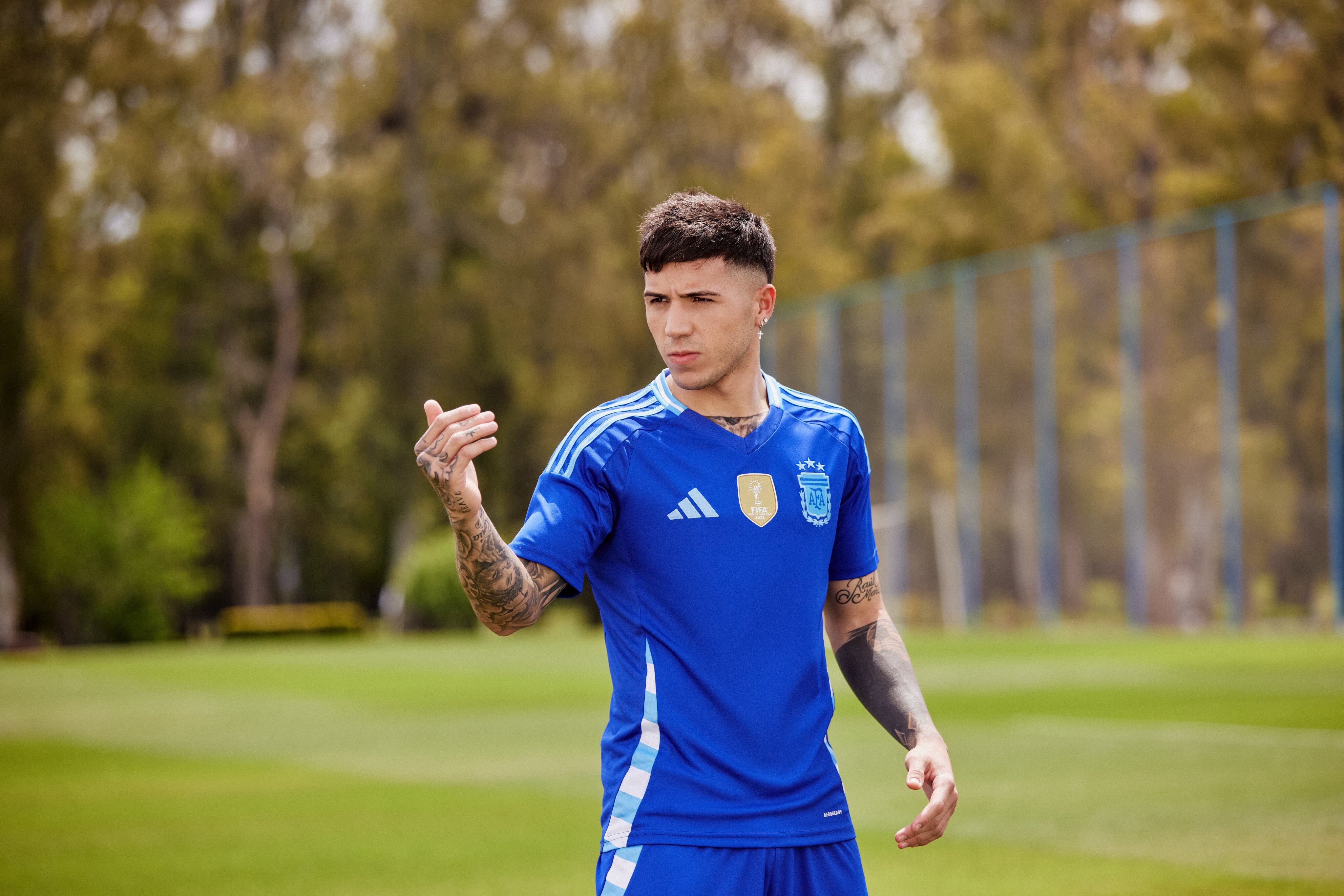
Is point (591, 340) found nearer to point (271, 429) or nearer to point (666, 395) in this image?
point (271, 429)

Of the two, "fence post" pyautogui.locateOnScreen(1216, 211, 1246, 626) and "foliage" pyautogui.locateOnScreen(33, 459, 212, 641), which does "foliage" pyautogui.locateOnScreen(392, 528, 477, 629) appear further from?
"fence post" pyautogui.locateOnScreen(1216, 211, 1246, 626)

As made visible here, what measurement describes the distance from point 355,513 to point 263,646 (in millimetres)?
14847

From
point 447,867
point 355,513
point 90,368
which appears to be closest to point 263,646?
point 355,513

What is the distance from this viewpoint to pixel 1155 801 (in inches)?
407

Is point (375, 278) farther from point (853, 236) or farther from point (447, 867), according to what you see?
point (447, 867)

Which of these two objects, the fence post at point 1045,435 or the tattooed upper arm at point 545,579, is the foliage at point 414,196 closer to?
the fence post at point 1045,435

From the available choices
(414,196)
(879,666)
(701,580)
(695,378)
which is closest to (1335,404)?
(879,666)

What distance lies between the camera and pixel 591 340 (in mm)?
50750

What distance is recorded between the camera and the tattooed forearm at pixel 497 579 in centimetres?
320

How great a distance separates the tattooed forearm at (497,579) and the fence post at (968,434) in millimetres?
32485

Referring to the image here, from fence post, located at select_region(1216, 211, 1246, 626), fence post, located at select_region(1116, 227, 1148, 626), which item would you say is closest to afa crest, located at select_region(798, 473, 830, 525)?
fence post, located at select_region(1216, 211, 1246, 626)

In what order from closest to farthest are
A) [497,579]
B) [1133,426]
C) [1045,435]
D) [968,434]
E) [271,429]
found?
[497,579] → [1133,426] → [1045,435] → [968,434] → [271,429]

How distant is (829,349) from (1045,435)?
23.6 feet

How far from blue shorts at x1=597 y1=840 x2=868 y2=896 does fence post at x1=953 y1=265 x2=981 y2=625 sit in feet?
106
